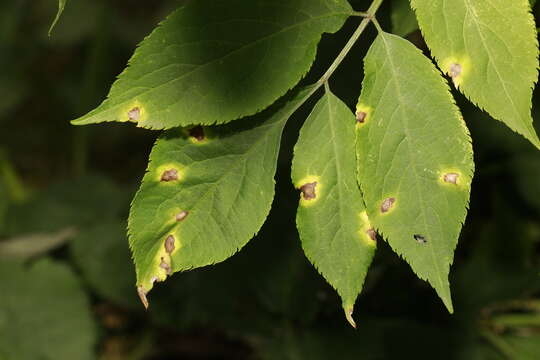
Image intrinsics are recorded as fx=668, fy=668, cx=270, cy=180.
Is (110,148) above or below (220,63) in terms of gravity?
below

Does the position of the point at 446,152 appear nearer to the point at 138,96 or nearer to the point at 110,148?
the point at 138,96

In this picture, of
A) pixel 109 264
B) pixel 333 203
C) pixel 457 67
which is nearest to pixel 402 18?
pixel 457 67

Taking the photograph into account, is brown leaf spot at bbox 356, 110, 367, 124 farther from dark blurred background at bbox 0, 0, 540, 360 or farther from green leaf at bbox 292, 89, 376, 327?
dark blurred background at bbox 0, 0, 540, 360

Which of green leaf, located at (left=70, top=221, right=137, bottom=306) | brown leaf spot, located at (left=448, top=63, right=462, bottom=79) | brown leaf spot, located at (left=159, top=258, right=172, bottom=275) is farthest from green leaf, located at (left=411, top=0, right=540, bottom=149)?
green leaf, located at (left=70, top=221, right=137, bottom=306)

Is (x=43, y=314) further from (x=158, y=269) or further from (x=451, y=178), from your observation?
(x=451, y=178)

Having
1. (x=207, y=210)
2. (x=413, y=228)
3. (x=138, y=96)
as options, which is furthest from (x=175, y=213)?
(x=413, y=228)
